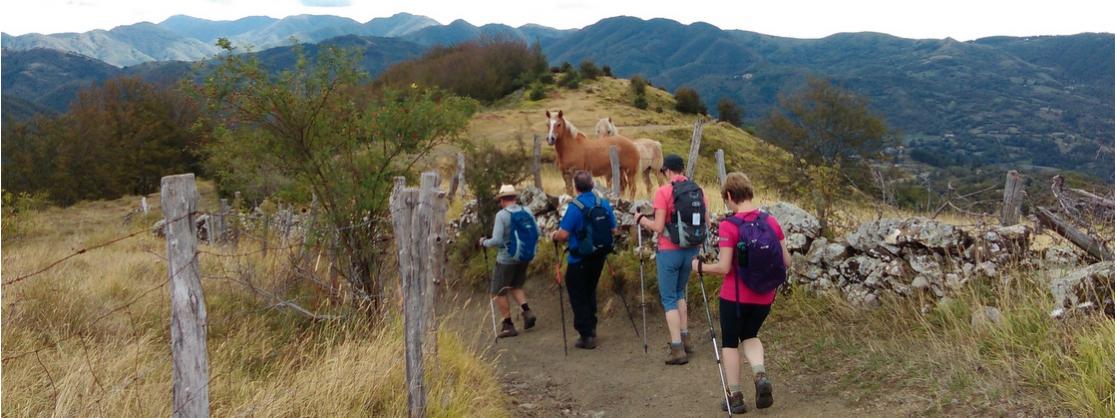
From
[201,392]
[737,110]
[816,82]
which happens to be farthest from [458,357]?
[737,110]

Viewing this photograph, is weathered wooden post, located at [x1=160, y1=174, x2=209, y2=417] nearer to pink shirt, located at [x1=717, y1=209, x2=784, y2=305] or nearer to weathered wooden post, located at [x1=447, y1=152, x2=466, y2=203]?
pink shirt, located at [x1=717, y1=209, x2=784, y2=305]

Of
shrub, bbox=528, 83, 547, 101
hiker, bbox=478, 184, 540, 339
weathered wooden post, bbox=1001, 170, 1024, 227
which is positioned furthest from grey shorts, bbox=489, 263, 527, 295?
shrub, bbox=528, 83, 547, 101

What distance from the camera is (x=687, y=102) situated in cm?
5431

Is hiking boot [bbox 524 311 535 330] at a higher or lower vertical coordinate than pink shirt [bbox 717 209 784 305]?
lower

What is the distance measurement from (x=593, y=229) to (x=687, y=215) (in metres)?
1.30

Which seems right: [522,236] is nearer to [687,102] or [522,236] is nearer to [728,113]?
[687,102]

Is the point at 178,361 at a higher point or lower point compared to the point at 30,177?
higher

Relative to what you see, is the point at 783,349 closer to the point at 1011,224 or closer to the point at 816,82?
the point at 1011,224

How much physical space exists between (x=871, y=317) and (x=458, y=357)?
3930mm

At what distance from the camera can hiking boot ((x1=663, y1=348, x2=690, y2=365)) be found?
702cm

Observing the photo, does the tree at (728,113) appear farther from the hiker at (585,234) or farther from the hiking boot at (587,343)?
the hiker at (585,234)

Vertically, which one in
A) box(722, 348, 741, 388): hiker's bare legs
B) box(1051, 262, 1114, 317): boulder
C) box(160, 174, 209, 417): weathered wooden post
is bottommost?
box(722, 348, 741, 388): hiker's bare legs

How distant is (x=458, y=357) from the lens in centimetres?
588

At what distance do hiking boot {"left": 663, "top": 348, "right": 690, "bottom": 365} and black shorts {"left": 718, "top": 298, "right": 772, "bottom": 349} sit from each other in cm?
171
